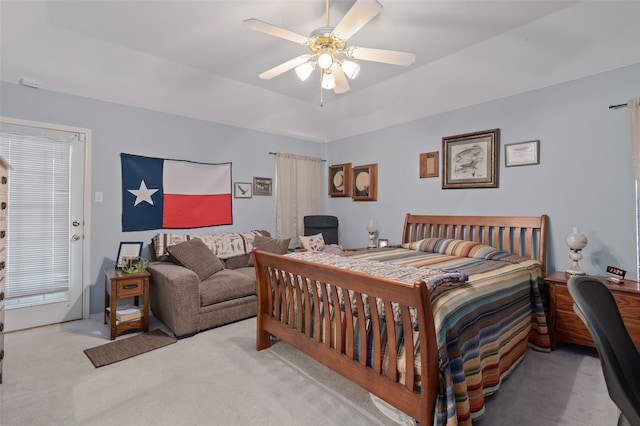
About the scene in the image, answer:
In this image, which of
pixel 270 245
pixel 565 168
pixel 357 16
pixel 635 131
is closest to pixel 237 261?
pixel 270 245

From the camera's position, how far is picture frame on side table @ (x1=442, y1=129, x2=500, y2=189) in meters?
3.57

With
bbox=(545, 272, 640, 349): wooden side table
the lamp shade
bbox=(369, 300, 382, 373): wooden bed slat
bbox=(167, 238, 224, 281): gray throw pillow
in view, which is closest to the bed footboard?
bbox=(369, 300, 382, 373): wooden bed slat

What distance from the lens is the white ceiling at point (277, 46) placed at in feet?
8.18

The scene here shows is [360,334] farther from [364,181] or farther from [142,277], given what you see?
[364,181]

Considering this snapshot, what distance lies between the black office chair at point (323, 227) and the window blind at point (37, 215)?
309 centimetres

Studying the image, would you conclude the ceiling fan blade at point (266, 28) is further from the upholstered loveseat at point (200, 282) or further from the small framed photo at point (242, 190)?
the small framed photo at point (242, 190)

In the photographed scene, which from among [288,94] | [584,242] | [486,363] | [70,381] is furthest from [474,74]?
[70,381]

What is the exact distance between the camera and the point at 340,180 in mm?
5430

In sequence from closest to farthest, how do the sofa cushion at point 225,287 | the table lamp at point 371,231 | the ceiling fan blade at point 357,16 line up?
the ceiling fan blade at point 357,16 < the sofa cushion at point 225,287 < the table lamp at point 371,231

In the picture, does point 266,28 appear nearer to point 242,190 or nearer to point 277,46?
point 277,46

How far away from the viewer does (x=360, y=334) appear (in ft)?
5.95

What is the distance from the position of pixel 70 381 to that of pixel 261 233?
269 centimetres

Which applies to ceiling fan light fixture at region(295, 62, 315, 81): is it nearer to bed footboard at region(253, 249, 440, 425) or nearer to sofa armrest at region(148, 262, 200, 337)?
bed footboard at region(253, 249, 440, 425)

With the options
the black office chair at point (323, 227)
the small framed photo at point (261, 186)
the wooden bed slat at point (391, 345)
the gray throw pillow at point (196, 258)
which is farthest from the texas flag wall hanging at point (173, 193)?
the wooden bed slat at point (391, 345)
